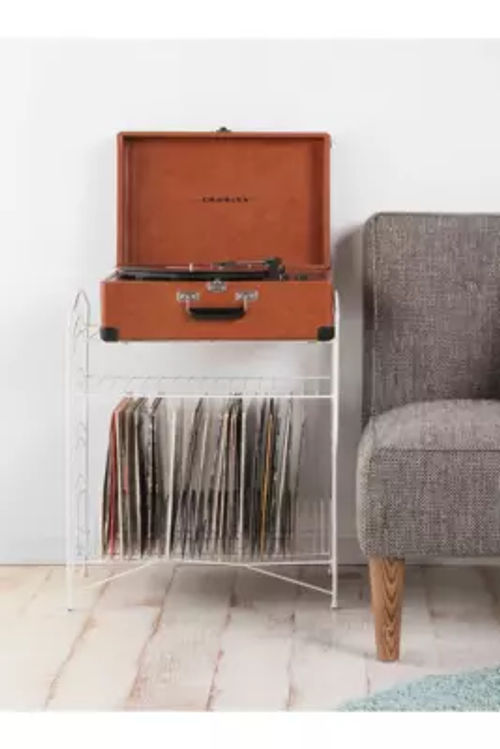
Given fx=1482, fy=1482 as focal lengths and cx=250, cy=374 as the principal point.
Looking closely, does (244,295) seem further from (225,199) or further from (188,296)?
(225,199)

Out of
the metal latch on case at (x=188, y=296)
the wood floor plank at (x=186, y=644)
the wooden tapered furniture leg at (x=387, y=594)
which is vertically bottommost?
the wood floor plank at (x=186, y=644)

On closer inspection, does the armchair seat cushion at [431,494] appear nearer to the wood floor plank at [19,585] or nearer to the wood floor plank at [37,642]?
the wood floor plank at [37,642]

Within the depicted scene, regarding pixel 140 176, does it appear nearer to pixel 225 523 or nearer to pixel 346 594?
pixel 225 523

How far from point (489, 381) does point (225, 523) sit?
2.29 ft

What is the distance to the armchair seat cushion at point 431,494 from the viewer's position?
2904 millimetres

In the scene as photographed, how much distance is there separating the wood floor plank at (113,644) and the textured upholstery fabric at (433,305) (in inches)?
26.6

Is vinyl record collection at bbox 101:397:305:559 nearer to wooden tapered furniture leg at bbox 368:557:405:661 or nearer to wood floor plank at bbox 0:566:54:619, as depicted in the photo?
wood floor plank at bbox 0:566:54:619

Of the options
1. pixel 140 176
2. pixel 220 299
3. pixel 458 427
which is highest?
pixel 140 176

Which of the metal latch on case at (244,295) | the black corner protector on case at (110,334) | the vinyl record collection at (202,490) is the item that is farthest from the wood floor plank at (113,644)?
the metal latch on case at (244,295)

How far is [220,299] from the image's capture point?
3119 millimetres

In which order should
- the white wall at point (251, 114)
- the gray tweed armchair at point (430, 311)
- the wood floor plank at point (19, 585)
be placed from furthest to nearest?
1. the white wall at point (251, 114)
2. the gray tweed armchair at point (430, 311)
3. the wood floor plank at point (19, 585)

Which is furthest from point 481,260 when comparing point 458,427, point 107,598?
point 107,598

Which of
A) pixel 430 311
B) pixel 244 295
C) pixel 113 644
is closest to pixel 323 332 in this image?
pixel 244 295

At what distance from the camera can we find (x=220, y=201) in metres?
3.49
